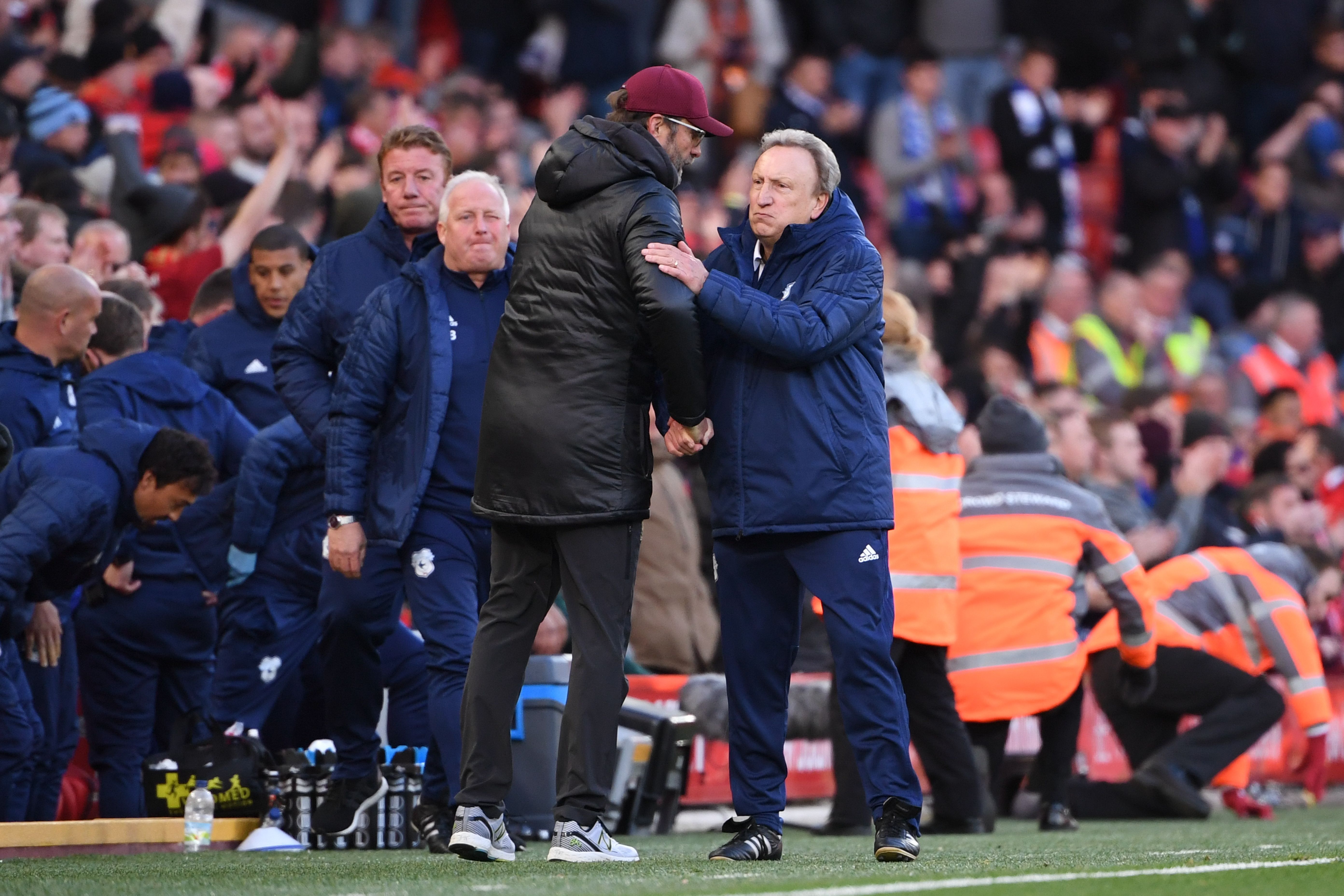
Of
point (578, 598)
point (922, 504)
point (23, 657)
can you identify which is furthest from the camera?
point (922, 504)

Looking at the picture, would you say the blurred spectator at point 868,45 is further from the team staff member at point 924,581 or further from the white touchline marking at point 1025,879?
the white touchline marking at point 1025,879

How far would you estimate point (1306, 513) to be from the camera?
485 inches

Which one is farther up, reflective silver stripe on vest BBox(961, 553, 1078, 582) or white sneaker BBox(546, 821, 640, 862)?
reflective silver stripe on vest BBox(961, 553, 1078, 582)

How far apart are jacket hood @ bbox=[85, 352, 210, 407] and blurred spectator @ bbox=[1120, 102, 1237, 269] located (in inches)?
464

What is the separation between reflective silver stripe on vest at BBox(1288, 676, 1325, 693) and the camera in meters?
9.87

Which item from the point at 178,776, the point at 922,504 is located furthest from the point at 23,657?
the point at 922,504

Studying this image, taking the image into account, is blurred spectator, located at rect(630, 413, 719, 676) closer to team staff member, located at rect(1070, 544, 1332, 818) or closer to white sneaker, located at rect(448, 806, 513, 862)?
team staff member, located at rect(1070, 544, 1332, 818)

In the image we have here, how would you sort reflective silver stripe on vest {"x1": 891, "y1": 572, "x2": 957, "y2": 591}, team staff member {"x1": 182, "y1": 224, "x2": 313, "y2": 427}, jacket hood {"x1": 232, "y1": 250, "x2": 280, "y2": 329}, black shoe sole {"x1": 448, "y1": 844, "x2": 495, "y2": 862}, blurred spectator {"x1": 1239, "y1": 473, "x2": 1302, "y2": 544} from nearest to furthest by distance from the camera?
black shoe sole {"x1": 448, "y1": 844, "x2": 495, "y2": 862} < reflective silver stripe on vest {"x1": 891, "y1": 572, "x2": 957, "y2": 591} < team staff member {"x1": 182, "y1": 224, "x2": 313, "y2": 427} < jacket hood {"x1": 232, "y1": 250, "x2": 280, "y2": 329} < blurred spectator {"x1": 1239, "y1": 473, "x2": 1302, "y2": 544}

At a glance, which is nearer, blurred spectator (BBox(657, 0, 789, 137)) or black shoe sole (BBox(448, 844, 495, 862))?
black shoe sole (BBox(448, 844, 495, 862))

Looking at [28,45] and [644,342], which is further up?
[28,45]

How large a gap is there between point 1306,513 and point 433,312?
7.14 metres

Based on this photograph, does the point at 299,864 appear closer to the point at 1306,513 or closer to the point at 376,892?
the point at 376,892

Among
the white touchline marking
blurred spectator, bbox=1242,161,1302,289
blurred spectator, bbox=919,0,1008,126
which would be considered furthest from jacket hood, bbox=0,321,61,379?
blurred spectator, bbox=1242,161,1302,289

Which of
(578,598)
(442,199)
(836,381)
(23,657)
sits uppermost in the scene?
(442,199)
